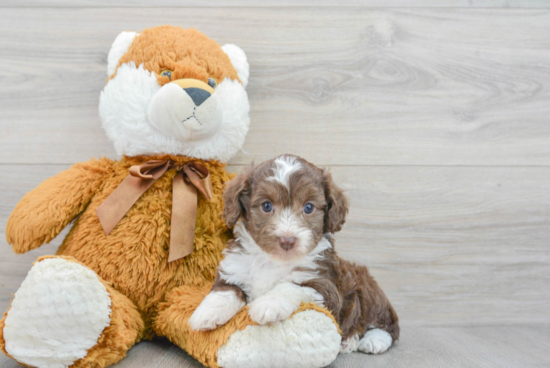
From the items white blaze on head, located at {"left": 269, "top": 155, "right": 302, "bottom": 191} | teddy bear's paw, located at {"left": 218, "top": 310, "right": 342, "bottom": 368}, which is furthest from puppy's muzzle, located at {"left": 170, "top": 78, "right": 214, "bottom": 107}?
teddy bear's paw, located at {"left": 218, "top": 310, "right": 342, "bottom": 368}

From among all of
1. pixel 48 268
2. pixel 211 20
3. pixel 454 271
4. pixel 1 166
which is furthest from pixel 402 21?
pixel 1 166

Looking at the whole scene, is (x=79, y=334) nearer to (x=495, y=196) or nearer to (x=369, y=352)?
(x=369, y=352)

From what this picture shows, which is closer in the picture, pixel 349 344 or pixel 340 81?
pixel 349 344

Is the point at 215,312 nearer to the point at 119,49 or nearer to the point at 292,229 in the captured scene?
the point at 292,229

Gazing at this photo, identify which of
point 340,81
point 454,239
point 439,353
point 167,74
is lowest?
point 439,353

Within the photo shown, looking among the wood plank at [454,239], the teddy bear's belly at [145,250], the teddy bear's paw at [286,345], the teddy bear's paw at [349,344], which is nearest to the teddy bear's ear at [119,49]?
the teddy bear's belly at [145,250]

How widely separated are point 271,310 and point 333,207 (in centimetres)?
40

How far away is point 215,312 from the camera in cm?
126

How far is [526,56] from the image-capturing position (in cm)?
213

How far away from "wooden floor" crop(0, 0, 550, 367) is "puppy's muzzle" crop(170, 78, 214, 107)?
1.79 ft

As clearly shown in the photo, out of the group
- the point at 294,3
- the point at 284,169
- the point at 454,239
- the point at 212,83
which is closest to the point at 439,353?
the point at 454,239

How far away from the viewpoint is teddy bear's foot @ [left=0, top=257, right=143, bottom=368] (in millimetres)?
1237

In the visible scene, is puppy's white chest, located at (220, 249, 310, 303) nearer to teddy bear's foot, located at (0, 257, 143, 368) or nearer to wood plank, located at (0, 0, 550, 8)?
teddy bear's foot, located at (0, 257, 143, 368)

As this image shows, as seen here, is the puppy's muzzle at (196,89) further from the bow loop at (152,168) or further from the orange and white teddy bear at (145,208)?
the bow loop at (152,168)
